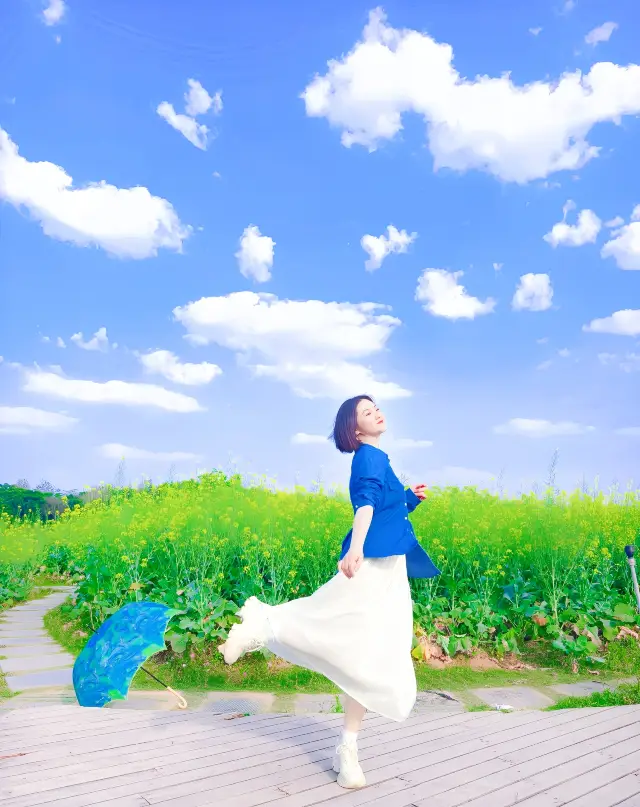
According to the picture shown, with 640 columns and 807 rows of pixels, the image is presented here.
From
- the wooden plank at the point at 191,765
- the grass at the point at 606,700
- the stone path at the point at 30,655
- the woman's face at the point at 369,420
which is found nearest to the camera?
the wooden plank at the point at 191,765

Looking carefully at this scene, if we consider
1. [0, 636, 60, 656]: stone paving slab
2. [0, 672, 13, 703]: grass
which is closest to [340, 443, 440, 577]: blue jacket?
[0, 672, 13, 703]: grass

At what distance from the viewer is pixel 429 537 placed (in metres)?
6.66

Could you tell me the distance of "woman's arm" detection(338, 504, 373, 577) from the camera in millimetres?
2668

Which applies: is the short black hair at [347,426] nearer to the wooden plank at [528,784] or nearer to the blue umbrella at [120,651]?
the wooden plank at [528,784]

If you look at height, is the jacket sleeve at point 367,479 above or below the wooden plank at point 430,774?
above

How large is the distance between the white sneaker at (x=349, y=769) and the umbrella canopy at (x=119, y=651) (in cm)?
150

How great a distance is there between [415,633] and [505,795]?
8.97ft

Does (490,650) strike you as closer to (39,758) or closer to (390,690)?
(390,690)

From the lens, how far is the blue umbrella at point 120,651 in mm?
3982

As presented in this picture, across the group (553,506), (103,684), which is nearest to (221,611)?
(103,684)

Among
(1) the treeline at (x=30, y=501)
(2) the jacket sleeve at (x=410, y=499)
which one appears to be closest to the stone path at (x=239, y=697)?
(2) the jacket sleeve at (x=410, y=499)

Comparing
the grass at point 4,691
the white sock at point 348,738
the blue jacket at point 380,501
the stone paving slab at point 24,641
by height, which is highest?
the blue jacket at point 380,501

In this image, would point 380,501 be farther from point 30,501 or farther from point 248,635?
point 30,501

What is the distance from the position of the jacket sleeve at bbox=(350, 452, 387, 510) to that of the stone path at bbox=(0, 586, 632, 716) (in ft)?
6.23
